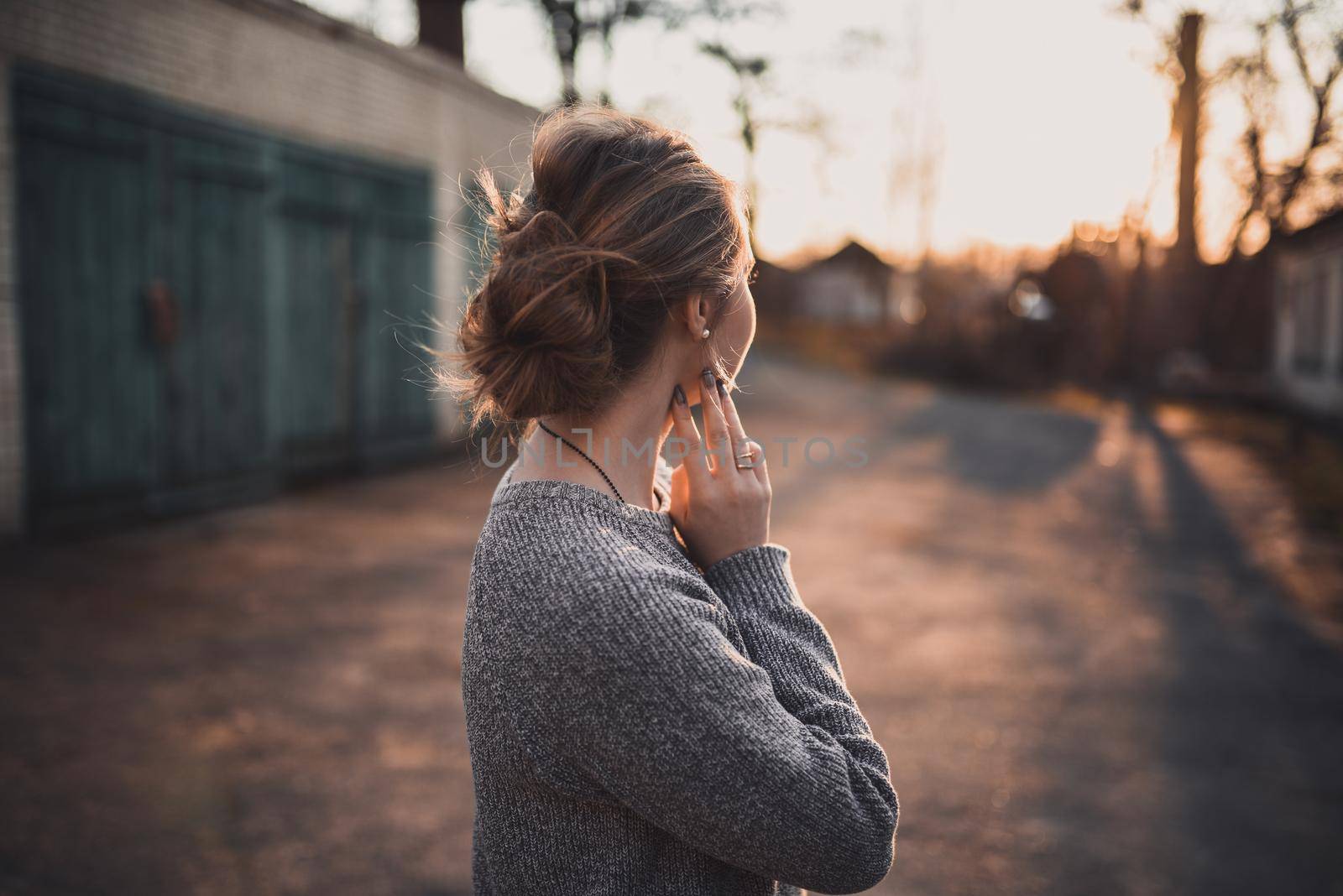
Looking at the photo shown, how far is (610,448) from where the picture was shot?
1.23m

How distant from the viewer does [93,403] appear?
20.3ft

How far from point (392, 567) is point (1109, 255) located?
1990 centimetres

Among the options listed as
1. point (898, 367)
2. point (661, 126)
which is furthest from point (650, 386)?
point (898, 367)

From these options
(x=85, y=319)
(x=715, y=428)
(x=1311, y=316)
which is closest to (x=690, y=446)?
(x=715, y=428)

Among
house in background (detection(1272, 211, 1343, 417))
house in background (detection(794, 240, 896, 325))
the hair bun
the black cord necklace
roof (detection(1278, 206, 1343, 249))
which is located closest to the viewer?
the hair bun

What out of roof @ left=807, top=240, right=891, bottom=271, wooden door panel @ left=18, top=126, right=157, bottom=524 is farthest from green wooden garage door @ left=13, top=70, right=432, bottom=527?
roof @ left=807, top=240, right=891, bottom=271

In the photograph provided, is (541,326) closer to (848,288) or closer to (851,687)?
(851,687)

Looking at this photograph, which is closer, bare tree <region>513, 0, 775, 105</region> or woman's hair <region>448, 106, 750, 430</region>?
woman's hair <region>448, 106, 750, 430</region>

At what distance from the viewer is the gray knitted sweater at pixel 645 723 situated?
995 mm

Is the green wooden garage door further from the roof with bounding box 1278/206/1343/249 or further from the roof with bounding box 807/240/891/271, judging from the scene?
the roof with bounding box 807/240/891/271

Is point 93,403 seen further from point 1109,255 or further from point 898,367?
point 1109,255

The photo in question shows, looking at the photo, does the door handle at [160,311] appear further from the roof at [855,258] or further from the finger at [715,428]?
the roof at [855,258]

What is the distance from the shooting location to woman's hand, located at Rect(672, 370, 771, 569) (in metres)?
1.24

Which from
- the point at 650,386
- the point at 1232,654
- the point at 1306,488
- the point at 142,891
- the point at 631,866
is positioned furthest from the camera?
the point at 1306,488
